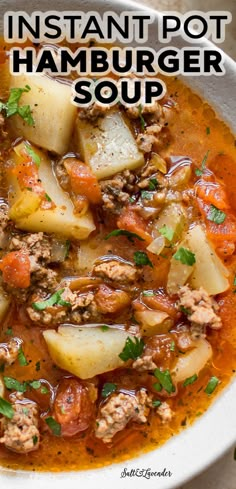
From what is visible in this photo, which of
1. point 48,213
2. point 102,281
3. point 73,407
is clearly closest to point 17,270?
point 48,213

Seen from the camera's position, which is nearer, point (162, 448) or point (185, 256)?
point (185, 256)

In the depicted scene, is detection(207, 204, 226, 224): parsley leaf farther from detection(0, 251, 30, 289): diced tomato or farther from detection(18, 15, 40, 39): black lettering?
detection(18, 15, 40, 39): black lettering

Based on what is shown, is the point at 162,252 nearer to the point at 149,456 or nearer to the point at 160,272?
the point at 160,272

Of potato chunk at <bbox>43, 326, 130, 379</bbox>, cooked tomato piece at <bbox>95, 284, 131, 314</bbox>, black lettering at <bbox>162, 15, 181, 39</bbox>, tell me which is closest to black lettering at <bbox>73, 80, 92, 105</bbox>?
black lettering at <bbox>162, 15, 181, 39</bbox>

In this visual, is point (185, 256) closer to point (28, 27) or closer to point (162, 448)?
point (162, 448)

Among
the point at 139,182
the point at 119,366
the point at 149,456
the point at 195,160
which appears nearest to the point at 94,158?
the point at 139,182
